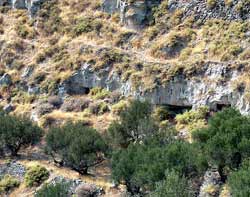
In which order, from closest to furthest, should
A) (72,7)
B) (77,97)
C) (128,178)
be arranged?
(128,178) < (77,97) < (72,7)

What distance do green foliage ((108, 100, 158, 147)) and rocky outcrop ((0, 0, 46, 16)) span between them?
26.5 m

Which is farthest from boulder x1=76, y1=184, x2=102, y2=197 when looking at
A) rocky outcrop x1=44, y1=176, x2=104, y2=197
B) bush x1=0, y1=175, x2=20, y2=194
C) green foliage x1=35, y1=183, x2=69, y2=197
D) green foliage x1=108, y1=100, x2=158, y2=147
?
bush x1=0, y1=175, x2=20, y2=194

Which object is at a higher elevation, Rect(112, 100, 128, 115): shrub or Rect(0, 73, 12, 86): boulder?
Rect(0, 73, 12, 86): boulder

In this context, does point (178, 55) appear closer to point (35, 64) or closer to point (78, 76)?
point (78, 76)

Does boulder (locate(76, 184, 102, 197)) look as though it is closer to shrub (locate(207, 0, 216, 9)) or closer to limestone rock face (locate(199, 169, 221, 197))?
limestone rock face (locate(199, 169, 221, 197))

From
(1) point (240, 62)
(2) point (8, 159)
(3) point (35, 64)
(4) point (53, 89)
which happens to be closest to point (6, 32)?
(3) point (35, 64)

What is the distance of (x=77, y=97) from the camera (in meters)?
63.8

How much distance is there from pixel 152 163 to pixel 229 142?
5.65 metres

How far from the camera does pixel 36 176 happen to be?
5228 centimetres

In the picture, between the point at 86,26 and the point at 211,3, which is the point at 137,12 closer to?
the point at 86,26

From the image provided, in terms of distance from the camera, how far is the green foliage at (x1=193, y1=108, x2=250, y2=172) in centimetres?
4131

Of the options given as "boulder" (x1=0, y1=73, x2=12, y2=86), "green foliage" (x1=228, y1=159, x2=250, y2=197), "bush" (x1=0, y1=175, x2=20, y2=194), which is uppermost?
"boulder" (x1=0, y1=73, x2=12, y2=86)

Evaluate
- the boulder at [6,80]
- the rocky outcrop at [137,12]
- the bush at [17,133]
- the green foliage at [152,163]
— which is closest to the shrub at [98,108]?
the bush at [17,133]

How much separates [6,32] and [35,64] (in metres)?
8.83
